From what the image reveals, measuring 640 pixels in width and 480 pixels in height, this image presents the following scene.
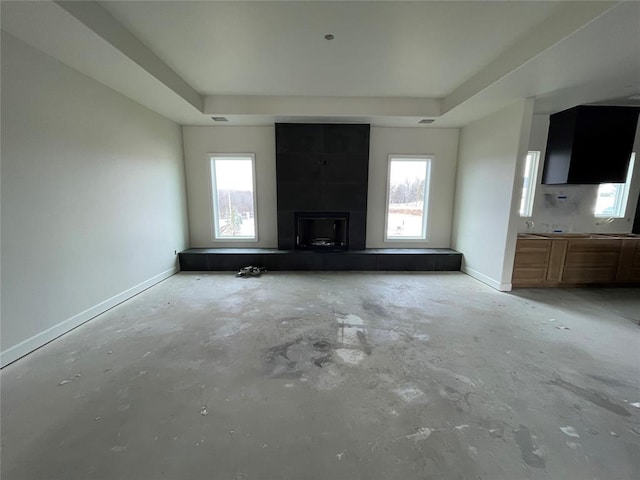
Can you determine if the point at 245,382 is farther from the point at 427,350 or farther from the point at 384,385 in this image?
the point at 427,350

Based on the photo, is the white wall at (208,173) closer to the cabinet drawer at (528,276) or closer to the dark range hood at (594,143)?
the cabinet drawer at (528,276)

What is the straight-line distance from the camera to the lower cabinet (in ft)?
12.3

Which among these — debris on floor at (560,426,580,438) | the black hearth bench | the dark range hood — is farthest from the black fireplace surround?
debris on floor at (560,426,580,438)

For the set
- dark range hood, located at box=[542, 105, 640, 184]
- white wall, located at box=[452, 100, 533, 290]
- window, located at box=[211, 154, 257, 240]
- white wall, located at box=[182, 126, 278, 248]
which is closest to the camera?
white wall, located at box=[452, 100, 533, 290]

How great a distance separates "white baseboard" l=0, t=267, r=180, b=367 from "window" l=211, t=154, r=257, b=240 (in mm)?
1814

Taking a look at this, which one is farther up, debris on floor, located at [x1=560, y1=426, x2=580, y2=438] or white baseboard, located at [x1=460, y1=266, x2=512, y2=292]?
white baseboard, located at [x1=460, y1=266, x2=512, y2=292]

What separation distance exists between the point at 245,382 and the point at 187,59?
3.45 meters

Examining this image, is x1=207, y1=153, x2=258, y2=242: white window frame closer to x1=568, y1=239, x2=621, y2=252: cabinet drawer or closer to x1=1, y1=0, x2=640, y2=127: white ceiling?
x1=1, y1=0, x2=640, y2=127: white ceiling

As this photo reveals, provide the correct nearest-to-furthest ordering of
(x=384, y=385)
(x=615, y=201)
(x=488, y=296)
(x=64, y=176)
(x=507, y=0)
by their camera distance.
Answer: (x=384, y=385) → (x=507, y=0) → (x=64, y=176) → (x=488, y=296) → (x=615, y=201)

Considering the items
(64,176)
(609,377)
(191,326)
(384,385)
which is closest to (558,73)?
(609,377)

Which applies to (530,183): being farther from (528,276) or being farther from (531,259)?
(528,276)

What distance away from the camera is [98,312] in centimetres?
298

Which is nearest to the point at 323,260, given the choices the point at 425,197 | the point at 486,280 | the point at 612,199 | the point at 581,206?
the point at 425,197

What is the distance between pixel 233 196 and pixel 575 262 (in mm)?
5846
